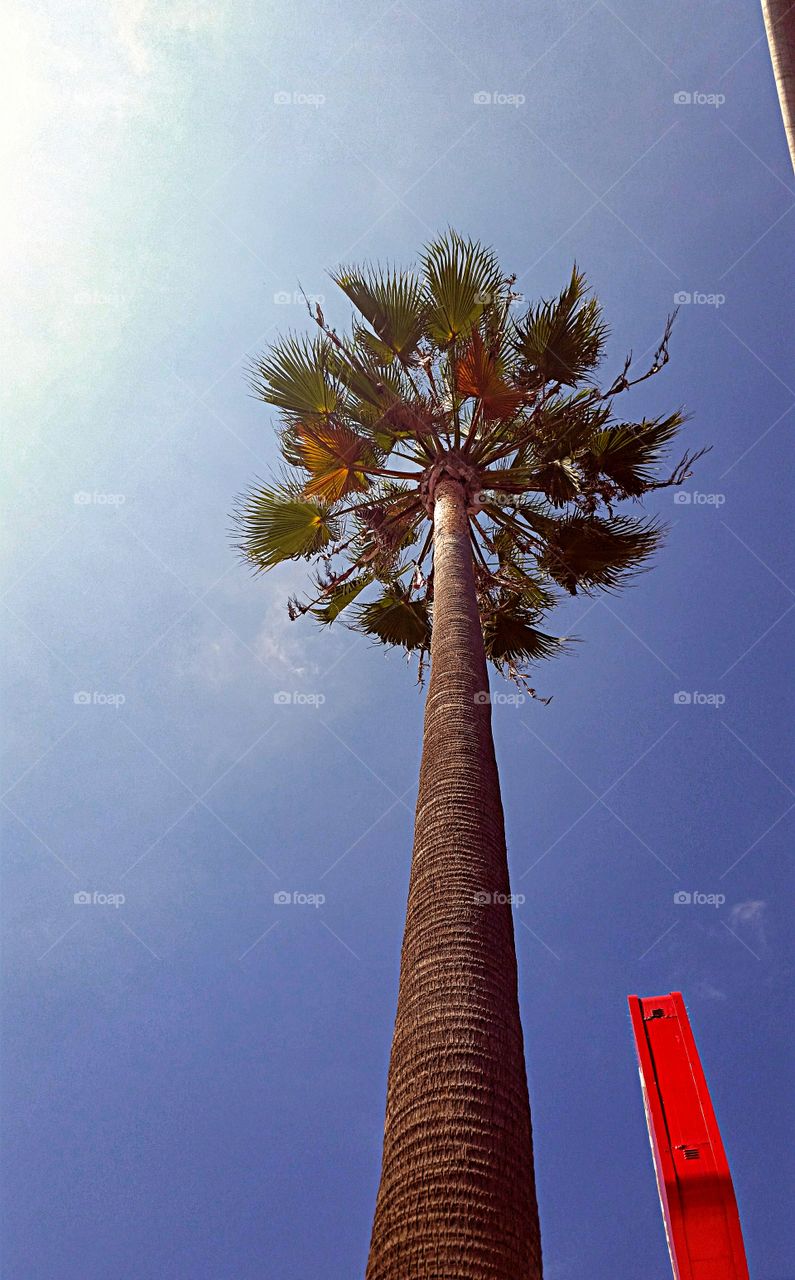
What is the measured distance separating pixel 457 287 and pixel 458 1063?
6593mm

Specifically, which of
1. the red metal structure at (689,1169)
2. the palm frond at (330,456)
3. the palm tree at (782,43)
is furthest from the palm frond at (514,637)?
the palm tree at (782,43)

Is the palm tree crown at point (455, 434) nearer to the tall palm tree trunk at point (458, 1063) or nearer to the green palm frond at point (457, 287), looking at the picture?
the green palm frond at point (457, 287)

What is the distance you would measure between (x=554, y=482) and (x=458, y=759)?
4789mm

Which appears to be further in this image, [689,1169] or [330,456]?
[330,456]

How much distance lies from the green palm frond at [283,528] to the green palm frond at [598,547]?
230 centimetres

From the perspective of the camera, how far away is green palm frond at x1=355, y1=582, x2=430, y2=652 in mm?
9055

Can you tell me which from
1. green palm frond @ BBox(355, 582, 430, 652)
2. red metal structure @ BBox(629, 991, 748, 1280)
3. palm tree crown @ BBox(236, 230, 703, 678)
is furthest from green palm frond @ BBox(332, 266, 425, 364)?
red metal structure @ BBox(629, 991, 748, 1280)

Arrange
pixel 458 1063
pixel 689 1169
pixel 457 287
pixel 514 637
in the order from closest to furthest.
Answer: pixel 458 1063
pixel 689 1169
pixel 457 287
pixel 514 637

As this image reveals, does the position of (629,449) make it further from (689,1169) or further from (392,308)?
(689,1169)

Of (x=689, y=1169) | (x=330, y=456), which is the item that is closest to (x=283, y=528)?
(x=330, y=456)

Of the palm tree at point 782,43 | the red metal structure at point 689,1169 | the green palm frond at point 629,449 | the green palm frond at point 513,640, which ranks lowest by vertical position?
the red metal structure at point 689,1169

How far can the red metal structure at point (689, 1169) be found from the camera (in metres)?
3.74

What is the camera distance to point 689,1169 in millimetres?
3908

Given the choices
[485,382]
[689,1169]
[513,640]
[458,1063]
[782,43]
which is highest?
[485,382]
